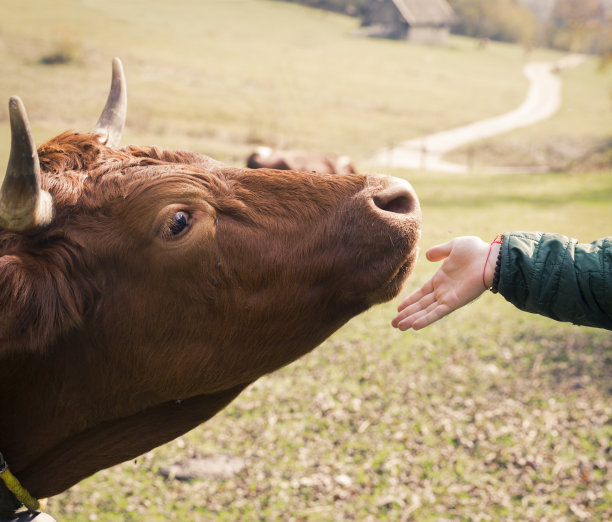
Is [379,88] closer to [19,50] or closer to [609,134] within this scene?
[609,134]

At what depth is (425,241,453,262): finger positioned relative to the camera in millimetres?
2209

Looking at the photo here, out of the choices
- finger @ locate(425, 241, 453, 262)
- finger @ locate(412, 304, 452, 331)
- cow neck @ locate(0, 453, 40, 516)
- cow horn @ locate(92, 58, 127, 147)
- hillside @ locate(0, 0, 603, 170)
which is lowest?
hillside @ locate(0, 0, 603, 170)

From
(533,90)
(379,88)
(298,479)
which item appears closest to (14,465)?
(298,479)

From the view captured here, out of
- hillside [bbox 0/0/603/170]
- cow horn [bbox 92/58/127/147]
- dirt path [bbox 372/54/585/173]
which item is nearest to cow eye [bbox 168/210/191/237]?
cow horn [bbox 92/58/127/147]

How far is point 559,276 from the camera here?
2.03 meters

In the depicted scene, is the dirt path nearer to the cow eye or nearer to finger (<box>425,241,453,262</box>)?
finger (<box>425,241,453,262</box>)

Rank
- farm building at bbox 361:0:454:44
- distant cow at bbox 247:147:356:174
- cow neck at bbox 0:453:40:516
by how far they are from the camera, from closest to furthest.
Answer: cow neck at bbox 0:453:40:516, distant cow at bbox 247:147:356:174, farm building at bbox 361:0:454:44

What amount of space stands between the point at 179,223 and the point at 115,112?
96 centimetres

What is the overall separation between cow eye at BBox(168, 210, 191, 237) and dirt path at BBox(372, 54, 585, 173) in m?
15.5

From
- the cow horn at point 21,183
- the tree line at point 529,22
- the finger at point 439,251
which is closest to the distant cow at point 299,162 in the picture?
the tree line at point 529,22

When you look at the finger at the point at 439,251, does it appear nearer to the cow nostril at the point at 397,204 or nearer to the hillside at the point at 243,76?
the cow nostril at the point at 397,204

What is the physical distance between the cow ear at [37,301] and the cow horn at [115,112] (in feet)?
2.60

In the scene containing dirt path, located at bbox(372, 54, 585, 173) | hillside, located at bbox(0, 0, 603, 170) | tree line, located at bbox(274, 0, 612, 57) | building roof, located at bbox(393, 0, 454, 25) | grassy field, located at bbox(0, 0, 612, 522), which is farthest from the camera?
dirt path, located at bbox(372, 54, 585, 173)

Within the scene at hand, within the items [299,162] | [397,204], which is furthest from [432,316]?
[299,162]
